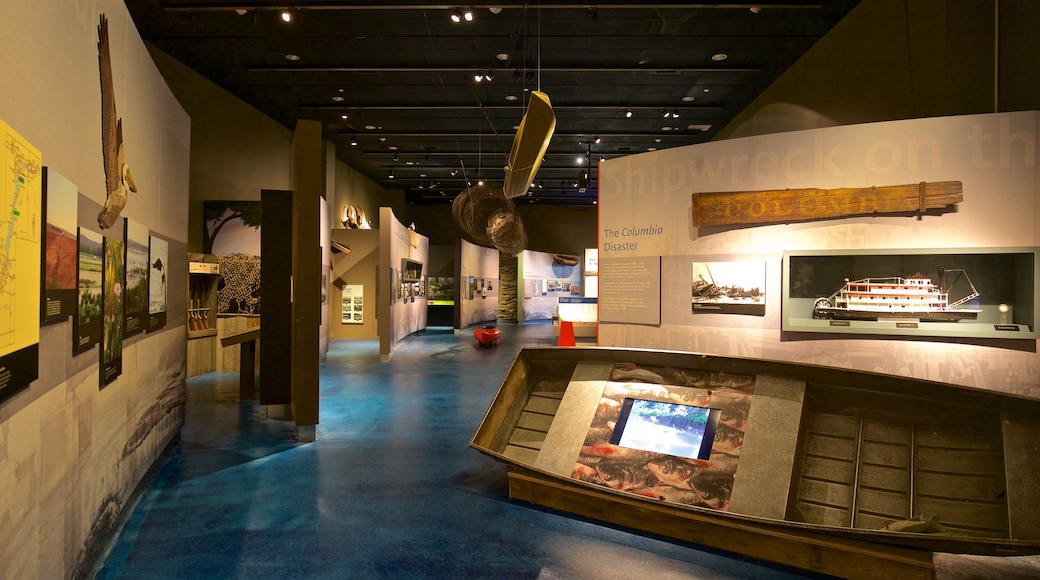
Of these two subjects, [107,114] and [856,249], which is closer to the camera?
[107,114]

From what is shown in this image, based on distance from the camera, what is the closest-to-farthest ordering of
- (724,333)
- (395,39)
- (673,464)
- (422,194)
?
(673,464), (724,333), (395,39), (422,194)

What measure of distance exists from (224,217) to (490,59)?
5.02 metres

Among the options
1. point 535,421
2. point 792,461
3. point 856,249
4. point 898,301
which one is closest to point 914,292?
point 898,301

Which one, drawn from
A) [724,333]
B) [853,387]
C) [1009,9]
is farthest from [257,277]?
[1009,9]

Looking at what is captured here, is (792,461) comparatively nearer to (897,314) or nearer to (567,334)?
(897,314)

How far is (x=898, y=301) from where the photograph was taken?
441 cm

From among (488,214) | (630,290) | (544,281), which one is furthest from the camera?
(544,281)

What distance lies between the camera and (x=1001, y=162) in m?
4.13

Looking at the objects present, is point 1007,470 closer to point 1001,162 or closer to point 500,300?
point 1001,162

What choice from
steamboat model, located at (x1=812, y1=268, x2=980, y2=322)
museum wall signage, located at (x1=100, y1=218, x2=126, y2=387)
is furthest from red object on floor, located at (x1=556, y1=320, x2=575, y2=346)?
museum wall signage, located at (x1=100, y1=218, x2=126, y2=387)

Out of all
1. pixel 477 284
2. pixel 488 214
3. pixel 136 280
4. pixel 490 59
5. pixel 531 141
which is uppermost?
pixel 490 59

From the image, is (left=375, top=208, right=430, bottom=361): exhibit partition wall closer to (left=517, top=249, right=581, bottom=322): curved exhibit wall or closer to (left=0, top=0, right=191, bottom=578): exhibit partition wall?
(left=517, top=249, right=581, bottom=322): curved exhibit wall

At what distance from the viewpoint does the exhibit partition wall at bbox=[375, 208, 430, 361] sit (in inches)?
425

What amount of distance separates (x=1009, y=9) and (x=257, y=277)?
32.0ft
